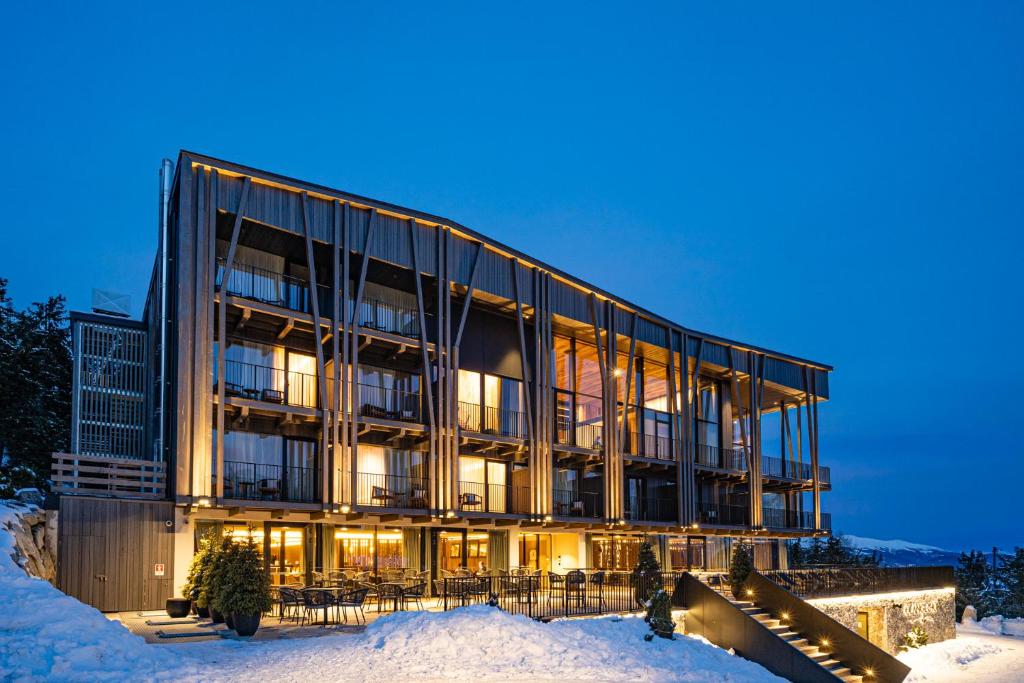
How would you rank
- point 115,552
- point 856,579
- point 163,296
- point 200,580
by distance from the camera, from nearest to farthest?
point 200,580 < point 115,552 < point 163,296 < point 856,579

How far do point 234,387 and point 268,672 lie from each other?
41.2 ft

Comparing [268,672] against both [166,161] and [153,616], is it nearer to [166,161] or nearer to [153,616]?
[153,616]

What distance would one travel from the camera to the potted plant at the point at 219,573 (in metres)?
17.6

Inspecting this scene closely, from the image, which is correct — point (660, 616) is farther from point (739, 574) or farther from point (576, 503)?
point (576, 503)

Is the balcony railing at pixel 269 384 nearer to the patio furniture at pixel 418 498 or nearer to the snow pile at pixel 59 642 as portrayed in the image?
the patio furniture at pixel 418 498

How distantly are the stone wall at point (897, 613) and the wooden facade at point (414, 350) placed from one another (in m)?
7.09

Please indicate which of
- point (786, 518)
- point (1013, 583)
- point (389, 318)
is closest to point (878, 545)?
point (1013, 583)

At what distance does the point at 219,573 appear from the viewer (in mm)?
17734

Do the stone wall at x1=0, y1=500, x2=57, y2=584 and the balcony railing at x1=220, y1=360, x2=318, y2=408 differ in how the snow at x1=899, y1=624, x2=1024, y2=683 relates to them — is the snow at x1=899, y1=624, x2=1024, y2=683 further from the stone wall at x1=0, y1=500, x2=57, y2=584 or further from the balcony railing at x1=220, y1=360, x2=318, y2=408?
the stone wall at x1=0, y1=500, x2=57, y2=584

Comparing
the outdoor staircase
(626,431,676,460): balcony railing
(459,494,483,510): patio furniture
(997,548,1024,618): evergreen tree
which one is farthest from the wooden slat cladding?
(997,548,1024,618): evergreen tree

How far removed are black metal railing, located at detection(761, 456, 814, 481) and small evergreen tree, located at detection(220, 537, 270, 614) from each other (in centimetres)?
2919

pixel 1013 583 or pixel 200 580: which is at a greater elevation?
pixel 200 580

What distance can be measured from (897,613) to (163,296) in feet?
97.3

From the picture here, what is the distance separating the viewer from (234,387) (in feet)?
83.0
